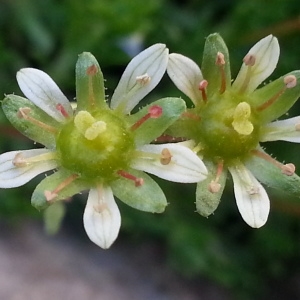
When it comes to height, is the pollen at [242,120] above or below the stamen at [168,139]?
above

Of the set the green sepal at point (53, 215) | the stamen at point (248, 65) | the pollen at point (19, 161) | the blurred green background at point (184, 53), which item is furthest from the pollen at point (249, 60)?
the blurred green background at point (184, 53)

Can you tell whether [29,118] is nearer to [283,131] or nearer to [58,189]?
[58,189]

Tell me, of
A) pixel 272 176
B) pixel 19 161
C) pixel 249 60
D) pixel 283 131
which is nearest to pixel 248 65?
pixel 249 60

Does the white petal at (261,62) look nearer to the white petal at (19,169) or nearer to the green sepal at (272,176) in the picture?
the green sepal at (272,176)

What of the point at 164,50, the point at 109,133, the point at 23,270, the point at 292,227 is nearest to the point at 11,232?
the point at 23,270

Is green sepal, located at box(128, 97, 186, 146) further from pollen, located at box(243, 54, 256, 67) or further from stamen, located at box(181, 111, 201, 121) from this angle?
pollen, located at box(243, 54, 256, 67)
